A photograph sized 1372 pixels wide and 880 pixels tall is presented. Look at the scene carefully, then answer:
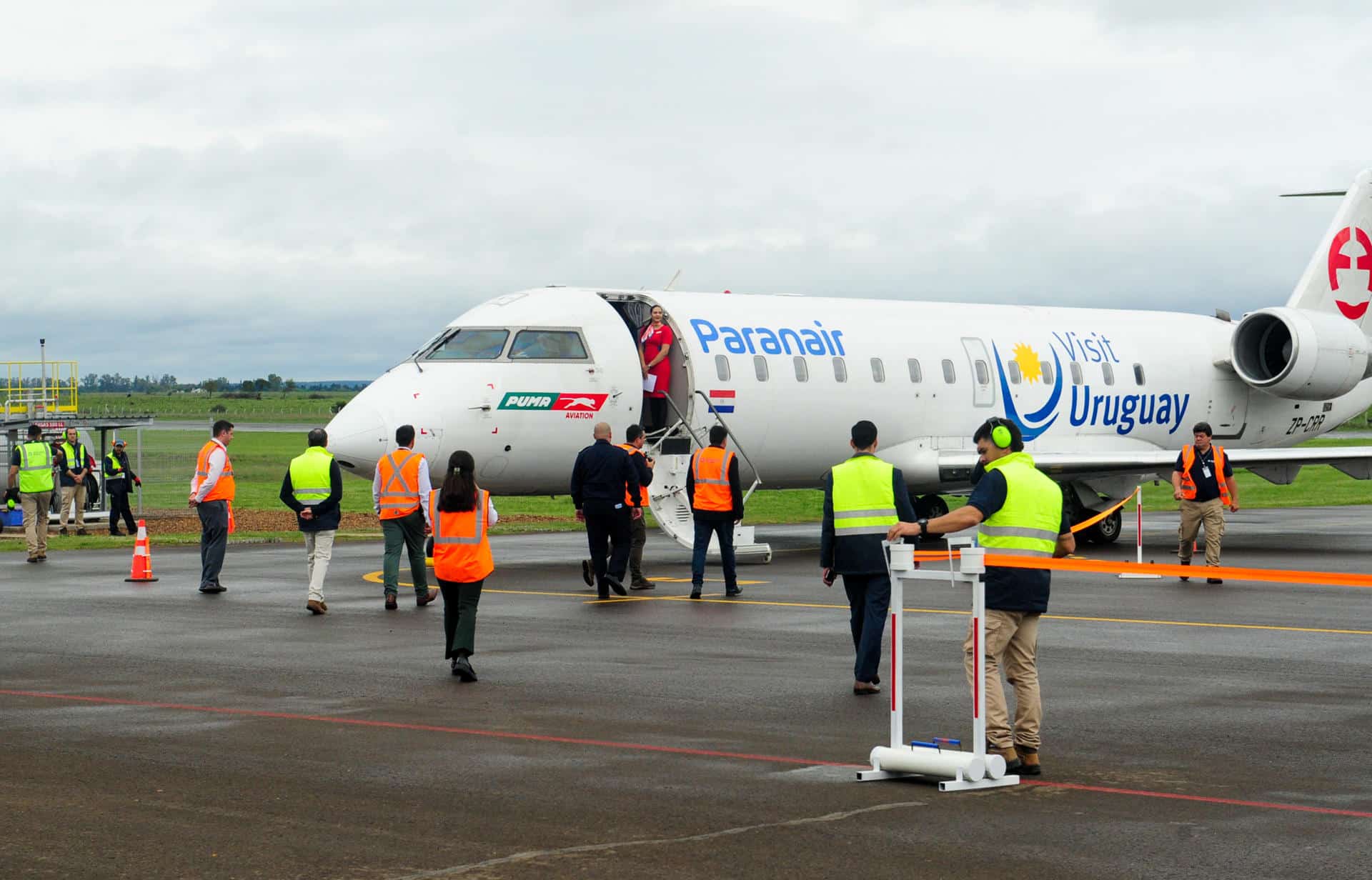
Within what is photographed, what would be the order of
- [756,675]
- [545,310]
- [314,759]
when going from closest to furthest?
1. [314,759]
2. [756,675]
3. [545,310]

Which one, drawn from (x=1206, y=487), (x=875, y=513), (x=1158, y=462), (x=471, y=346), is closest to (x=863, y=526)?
(x=875, y=513)

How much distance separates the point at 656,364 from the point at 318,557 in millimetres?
7400

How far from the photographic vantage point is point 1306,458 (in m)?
24.9

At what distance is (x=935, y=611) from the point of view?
56.0ft

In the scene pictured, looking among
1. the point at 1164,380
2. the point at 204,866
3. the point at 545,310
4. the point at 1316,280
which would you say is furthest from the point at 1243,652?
the point at 1316,280

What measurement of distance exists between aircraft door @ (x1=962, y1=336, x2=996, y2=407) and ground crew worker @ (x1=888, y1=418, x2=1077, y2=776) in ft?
57.8

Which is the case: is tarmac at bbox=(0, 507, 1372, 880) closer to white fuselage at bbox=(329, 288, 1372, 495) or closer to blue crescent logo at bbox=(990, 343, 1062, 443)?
white fuselage at bbox=(329, 288, 1372, 495)

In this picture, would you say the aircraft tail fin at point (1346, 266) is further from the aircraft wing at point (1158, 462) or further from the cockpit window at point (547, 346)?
the cockpit window at point (547, 346)

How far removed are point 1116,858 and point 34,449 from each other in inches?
821

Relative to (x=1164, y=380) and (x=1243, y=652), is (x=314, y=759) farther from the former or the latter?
(x=1164, y=380)

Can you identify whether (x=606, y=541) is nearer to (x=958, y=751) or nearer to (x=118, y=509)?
(x=958, y=751)

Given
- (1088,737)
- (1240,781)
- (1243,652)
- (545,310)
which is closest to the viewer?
(1240,781)

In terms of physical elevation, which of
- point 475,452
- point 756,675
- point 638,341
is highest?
point 638,341

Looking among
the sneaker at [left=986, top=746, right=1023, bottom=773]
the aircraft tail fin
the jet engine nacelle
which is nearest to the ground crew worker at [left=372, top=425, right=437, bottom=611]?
the sneaker at [left=986, top=746, right=1023, bottom=773]
